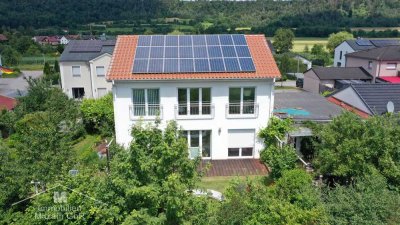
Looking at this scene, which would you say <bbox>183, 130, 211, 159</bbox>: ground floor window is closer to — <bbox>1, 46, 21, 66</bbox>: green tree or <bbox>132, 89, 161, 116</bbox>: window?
<bbox>132, 89, 161, 116</bbox>: window

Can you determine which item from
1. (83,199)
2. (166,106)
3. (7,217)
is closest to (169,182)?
(83,199)

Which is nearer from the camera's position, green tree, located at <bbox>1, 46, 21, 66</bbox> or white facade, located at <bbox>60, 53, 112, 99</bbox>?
white facade, located at <bbox>60, 53, 112, 99</bbox>


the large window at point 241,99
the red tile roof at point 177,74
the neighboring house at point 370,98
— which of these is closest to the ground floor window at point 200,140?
the large window at point 241,99

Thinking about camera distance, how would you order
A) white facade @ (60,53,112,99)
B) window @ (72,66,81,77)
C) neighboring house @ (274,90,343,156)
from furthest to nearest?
window @ (72,66,81,77)
white facade @ (60,53,112,99)
neighboring house @ (274,90,343,156)

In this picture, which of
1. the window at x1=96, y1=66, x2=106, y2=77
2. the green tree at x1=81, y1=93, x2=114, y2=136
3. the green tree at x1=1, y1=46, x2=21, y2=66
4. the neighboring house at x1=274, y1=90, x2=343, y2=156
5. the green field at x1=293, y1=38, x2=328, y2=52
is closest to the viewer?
the neighboring house at x1=274, y1=90, x2=343, y2=156

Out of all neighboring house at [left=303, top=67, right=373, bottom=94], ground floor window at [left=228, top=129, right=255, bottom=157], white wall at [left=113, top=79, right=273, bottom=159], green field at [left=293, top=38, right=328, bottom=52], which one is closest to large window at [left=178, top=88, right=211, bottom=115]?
white wall at [left=113, top=79, right=273, bottom=159]

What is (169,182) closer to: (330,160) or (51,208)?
(51,208)

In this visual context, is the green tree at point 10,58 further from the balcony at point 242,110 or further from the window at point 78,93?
the balcony at point 242,110

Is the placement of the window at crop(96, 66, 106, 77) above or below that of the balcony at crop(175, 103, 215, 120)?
above
